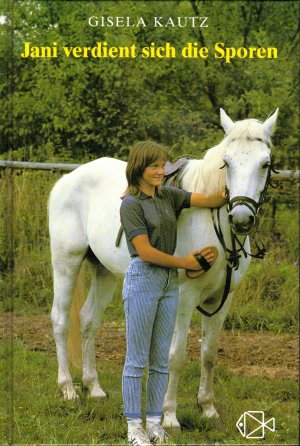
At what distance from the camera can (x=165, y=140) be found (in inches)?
333

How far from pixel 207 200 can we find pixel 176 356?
3.13 feet

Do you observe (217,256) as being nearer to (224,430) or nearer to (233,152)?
(233,152)

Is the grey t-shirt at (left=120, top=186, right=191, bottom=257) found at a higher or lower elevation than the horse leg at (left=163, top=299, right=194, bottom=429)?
higher

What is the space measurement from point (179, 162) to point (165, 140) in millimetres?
4047

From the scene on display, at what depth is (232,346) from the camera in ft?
19.9

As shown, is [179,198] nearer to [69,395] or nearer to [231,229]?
[231,229]

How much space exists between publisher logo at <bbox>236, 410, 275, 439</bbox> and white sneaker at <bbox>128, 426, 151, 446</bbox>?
2.21ft

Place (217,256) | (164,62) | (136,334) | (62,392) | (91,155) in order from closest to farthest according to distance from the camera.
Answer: (136,334) → (217,256) → (62,392) → (91,155) → (164,62)

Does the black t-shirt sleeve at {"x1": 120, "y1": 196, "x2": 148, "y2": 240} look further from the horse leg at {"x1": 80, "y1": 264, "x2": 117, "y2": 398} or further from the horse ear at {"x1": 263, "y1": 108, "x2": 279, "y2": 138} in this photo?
the horse leg at {"x1": 80, "y1": 264, "x2": 117, "y2": 398}

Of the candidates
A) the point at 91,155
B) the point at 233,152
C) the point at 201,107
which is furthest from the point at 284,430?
the point at 201,107

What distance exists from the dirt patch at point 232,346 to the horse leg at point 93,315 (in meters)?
0.51

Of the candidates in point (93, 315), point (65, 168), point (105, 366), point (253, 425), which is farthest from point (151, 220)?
point (65, 168)

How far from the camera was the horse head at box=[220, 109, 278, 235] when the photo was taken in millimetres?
3740

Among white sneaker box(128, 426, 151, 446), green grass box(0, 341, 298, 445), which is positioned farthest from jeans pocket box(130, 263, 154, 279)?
green grass box(0, 341, 298, 445)
